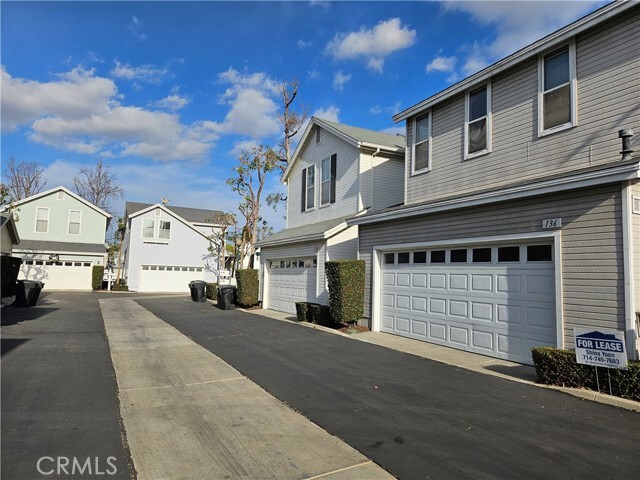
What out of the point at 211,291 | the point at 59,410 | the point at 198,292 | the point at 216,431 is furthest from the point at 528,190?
the point at 211,291

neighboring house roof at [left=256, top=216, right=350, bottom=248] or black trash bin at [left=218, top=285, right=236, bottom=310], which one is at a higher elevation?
neighboring house roof at [left=256, top=216, right=350, bottom=248]

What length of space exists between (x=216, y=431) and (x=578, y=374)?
515cm

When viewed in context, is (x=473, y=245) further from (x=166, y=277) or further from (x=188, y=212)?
(x=188, y=212)

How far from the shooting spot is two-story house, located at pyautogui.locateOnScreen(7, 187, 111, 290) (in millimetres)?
29531

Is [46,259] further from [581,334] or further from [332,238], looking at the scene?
[581,334]

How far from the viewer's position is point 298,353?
890 centimetres

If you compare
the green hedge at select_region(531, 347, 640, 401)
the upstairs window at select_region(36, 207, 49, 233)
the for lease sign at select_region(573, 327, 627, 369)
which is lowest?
the green hedge at select_region(531, 347, 640, 401)

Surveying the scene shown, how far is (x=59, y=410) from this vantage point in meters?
5.16

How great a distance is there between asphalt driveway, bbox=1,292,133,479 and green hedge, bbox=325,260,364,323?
229 inches

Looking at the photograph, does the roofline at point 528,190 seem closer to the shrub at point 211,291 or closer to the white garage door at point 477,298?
the white garage door at point 477,298

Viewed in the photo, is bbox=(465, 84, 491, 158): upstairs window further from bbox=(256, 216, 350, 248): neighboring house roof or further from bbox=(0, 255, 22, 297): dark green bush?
bbox=(0, 255, 22, 297): dark green bush

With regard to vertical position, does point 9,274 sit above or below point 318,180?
below

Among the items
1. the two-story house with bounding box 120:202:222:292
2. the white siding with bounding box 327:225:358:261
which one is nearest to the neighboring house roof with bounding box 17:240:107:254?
the two-story house with bounding box 120:202:222:292

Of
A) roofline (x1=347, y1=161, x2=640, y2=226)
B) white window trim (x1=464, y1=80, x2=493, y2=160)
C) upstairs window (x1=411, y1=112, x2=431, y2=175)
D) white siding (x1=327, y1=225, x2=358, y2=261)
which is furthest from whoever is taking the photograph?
white siding (x1=327, y1=225, x2=358, y2=261)
